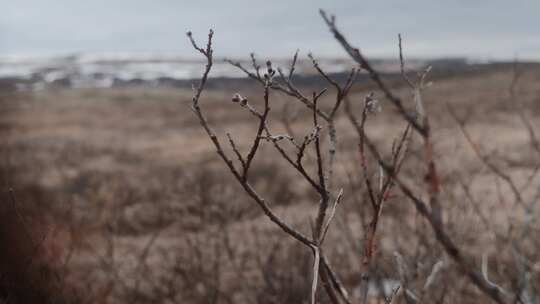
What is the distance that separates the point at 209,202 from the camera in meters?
7.03

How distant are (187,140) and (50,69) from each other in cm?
5571

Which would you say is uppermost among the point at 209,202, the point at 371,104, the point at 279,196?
the point at 371,104

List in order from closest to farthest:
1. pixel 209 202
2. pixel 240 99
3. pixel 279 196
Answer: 1. pixel 240 99
2. pixel 209 202
3. pixel 279 196

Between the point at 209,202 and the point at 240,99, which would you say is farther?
the point at 209,202

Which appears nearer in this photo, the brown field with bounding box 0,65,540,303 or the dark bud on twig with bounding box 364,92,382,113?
the dark bud on twig with bounding box 364,92,382,113

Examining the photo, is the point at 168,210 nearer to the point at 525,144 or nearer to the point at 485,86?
the point at 525,144

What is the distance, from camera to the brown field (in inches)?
160

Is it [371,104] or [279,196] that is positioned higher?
[371,104]

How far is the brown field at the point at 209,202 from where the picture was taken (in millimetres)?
4062

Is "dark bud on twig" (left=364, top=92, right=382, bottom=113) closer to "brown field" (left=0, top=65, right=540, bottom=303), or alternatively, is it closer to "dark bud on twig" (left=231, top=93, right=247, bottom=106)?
"dark bud on twig" (left=231, top=93, right=247, bottom=106)

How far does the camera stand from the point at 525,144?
18312 millimetres

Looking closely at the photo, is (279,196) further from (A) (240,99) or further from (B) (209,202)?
(A) (240,99)

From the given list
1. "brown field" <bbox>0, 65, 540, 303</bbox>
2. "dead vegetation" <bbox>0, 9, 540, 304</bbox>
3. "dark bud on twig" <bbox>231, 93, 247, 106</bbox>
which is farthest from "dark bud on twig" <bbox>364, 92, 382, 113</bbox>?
"brown field" <bbox>0, 65, 540, 303</bbox>

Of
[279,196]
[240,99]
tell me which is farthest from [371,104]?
[279,196]
